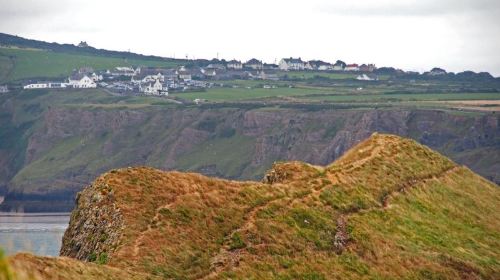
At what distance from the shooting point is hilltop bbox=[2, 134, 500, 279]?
35.8m

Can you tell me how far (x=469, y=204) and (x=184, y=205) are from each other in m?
19.2

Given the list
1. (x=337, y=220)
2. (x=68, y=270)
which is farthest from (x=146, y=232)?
(x=337, y=220)

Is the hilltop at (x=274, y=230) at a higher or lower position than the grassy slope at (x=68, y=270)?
lower

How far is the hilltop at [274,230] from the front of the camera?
35.8 metres

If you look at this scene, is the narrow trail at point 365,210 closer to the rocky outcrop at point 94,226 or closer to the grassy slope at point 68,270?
the rocky outcrop at point 94,226

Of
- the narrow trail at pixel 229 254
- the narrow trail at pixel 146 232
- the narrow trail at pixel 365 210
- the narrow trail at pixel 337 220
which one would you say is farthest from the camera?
the narrow trail at pixel 365 210

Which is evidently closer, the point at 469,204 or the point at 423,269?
the point at 423,269

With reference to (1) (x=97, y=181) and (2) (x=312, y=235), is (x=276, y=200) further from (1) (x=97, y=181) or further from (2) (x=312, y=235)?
(1) (x=97, y=181)

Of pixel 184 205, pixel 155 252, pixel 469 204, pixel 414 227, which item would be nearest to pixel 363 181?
pixel 414 227

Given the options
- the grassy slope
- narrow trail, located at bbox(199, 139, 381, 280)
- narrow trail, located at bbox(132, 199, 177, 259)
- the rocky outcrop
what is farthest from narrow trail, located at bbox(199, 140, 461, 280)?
the grassy slope

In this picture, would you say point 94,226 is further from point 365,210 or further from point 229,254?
point 365,210

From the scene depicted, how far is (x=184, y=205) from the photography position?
38.7 metres

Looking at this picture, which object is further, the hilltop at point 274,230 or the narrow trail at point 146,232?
the hilltop at point 274,230

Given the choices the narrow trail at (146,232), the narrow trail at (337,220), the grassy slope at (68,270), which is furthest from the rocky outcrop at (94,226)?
the grassy slope at (68,270)
